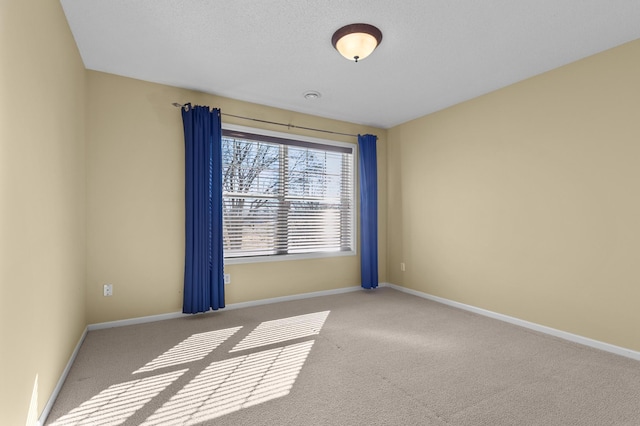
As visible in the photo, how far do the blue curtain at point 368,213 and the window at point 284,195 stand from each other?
17 cm

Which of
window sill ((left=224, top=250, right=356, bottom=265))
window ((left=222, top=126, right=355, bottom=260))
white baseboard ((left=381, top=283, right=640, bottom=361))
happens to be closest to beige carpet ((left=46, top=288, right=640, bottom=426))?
white baseboard ((left=381, top=283, right=640, bottom=361))

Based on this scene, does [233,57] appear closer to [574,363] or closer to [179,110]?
[179,110]

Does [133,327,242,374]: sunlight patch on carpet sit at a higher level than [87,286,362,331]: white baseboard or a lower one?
lower

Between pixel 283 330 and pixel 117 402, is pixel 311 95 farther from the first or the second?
pixel 117 402

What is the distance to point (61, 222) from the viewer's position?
7.33ft

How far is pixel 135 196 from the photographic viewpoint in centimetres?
342

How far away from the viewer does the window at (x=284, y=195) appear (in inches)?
158

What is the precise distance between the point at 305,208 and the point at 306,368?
247 centimetres

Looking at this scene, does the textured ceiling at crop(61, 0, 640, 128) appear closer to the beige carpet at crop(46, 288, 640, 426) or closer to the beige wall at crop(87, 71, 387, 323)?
the beige wall at crop(87, 71, 387, 323)

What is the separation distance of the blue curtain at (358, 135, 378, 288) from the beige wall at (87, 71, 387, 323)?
1.94m

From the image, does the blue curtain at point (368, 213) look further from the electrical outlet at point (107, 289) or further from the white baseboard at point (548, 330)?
the electrical outlet at point (107, 289)

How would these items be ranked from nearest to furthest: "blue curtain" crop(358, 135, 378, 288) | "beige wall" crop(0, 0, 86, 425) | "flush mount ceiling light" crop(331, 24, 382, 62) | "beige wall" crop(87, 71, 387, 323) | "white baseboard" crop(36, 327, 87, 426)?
"beige wall" crop(0, 0, 86, 425), "white baseboard" crop(36, 327, 87, 426), "flush mount ceiling light" crop(331, 24, 382, 62), "beige wall" crop(87, 71, 387, 323), "blue curtain" crop(358, 135, 378, 288)

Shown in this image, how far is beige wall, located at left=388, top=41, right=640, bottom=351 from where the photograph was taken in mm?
2693

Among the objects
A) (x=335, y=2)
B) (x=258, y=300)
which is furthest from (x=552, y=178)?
(x=258, y=300)
